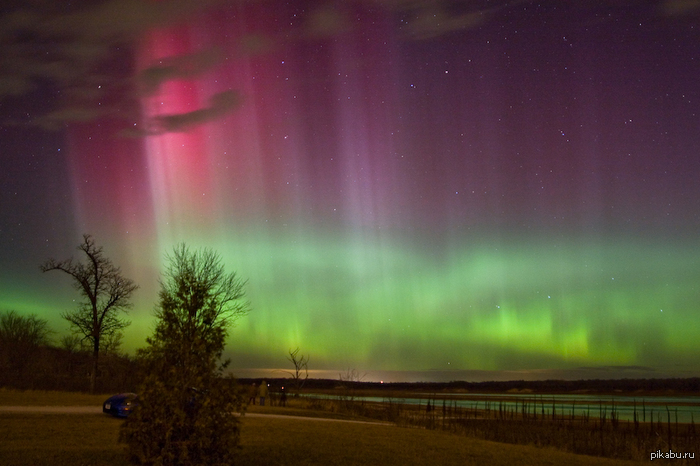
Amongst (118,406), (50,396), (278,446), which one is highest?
(118,406)

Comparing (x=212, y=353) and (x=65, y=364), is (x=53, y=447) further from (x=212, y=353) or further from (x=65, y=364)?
(x=65, y=364)

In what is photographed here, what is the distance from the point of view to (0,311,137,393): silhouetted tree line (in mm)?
45625

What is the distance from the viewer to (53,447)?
15.2 m

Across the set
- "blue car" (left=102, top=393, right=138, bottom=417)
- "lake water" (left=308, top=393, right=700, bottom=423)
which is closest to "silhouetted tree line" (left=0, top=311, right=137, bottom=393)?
"blue car" (left=102, top=393, right=138, bottom=417)

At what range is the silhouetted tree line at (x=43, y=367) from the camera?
45.6 meters

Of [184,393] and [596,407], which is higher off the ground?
[184,393]

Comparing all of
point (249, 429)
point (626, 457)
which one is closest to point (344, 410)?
point (626, 457)

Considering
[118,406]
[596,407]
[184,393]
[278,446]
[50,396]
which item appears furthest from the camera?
[596,407]

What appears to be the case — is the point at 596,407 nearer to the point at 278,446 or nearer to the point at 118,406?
the point at 118,406

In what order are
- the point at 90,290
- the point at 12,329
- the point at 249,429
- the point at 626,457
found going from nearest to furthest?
the point at 249,429 → the point at 626,457 → the point at 90,290 → the point at 12,329

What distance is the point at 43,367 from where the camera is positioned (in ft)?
203

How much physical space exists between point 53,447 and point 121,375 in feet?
123

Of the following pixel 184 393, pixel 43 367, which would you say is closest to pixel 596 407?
pixel 43 367

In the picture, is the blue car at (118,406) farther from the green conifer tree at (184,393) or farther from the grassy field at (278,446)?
the green conifer tree at (184,393)
